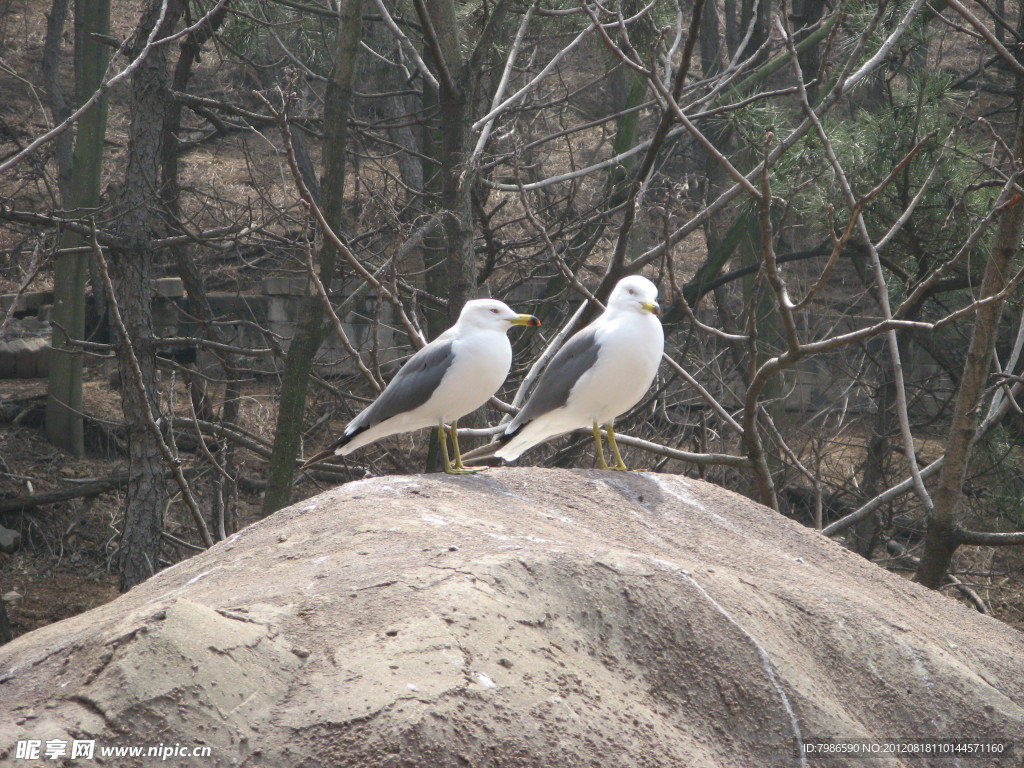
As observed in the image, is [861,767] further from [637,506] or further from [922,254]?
[922,254]

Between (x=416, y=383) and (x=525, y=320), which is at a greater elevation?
(x=525, y=320)

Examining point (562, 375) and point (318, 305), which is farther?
point (318, 305)

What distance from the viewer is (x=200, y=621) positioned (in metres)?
2.48

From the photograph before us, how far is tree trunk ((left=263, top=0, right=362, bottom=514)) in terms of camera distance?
643 centimetres

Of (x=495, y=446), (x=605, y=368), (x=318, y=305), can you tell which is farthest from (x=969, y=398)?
(x=318, y=305)

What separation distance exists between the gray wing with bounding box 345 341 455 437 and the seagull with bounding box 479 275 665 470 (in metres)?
0.47

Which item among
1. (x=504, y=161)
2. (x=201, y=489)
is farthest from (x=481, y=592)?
(x=201, y=489)

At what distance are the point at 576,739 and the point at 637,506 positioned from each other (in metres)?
1.59

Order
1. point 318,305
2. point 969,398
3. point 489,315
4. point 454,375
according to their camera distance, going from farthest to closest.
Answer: point 318,305
point 969,398
point 489,315
point 454,375

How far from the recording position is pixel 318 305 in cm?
660

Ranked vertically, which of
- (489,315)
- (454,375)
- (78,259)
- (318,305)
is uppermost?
(489,315)

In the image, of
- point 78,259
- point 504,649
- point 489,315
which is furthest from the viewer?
point 78,259

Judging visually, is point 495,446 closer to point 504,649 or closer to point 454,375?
point 454,375

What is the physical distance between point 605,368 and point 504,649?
6.70 ft
